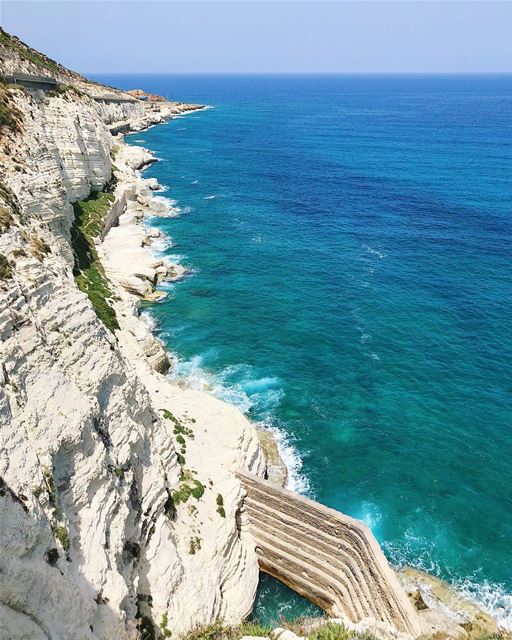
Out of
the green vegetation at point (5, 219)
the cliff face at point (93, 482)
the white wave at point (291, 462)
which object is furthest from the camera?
the white wave at point (291, 462)

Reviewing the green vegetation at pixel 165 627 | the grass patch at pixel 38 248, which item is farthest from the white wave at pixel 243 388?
the grass patch at pixel 38 248

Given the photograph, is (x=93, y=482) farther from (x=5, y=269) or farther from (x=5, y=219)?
(x=5, y=219)

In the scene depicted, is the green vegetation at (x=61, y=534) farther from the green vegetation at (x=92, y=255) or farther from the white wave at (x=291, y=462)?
the green vegetation at (x=92, y=255)

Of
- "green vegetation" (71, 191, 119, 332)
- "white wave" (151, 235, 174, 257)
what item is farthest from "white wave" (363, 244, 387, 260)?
"green vegetation" (71, 191, 119, 332)

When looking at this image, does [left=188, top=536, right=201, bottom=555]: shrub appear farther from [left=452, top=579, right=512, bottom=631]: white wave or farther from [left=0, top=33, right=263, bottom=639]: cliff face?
[left=452, top=579, right=512, bottom=631]: white wave

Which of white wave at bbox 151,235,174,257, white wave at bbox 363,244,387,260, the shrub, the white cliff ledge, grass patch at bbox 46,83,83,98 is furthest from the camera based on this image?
white wave at bbox 151,235,174,257
